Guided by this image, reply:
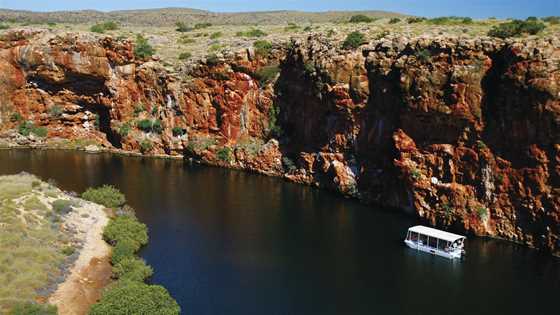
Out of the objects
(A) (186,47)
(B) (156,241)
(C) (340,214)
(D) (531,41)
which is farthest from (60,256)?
(A) (186,47)

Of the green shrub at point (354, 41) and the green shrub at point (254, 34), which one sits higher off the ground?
the green shrub at point (254, 34)

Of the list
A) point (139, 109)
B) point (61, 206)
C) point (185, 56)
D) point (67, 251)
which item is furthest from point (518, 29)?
point (139, 109)

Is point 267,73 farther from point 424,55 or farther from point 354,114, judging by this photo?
point 424,55

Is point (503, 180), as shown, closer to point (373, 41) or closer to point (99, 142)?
point (373, 41)

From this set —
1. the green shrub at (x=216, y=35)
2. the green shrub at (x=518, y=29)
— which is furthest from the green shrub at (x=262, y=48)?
the green shrub at (x=518, y=29)

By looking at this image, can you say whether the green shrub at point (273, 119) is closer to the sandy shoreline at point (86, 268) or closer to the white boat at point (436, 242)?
the sandy shoreline at point (86, 268)

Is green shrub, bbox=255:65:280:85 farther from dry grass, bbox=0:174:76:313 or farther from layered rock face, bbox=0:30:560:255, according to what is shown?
dry grass, bbox=0:174:76:313
